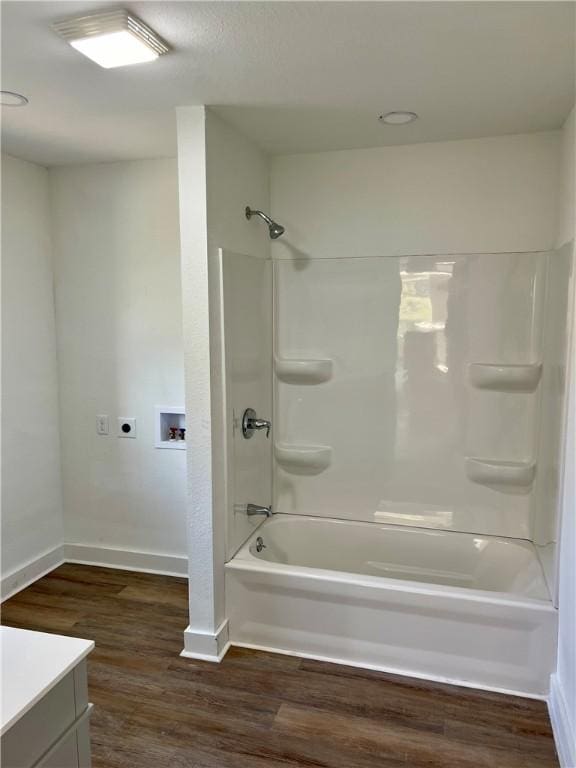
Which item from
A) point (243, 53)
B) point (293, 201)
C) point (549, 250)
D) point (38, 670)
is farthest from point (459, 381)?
point (38, 670)

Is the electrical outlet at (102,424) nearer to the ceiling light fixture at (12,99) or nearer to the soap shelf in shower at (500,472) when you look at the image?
the ceiling light fixture at (12,99)

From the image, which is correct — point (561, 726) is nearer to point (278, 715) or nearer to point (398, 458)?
point (278, 715)

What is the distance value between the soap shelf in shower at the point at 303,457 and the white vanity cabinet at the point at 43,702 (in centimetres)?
195

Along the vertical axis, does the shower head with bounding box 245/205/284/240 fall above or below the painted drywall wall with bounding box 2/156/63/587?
above

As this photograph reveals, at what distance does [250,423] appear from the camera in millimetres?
2820

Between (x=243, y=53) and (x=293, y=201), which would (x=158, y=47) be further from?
(x=293, y=201)

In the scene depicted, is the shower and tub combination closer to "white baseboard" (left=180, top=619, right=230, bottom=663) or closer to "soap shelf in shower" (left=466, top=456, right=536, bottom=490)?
"soap shelf in shower" (left=466, top=456, right=536, bottom=490)

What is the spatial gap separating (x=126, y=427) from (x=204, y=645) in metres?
1.35

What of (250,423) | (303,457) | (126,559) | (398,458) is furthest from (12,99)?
(126,559)


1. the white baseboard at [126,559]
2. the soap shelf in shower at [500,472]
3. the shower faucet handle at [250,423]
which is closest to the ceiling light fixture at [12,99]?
the shower faucet handle at [250,423]

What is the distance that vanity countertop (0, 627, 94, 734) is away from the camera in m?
1.08

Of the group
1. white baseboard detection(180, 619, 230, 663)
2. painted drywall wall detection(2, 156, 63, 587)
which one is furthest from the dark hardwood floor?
painted drywall wall detection(2, 156, 63, 587)

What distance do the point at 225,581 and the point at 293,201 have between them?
1.98 metres

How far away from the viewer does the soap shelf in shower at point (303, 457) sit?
3.14m
